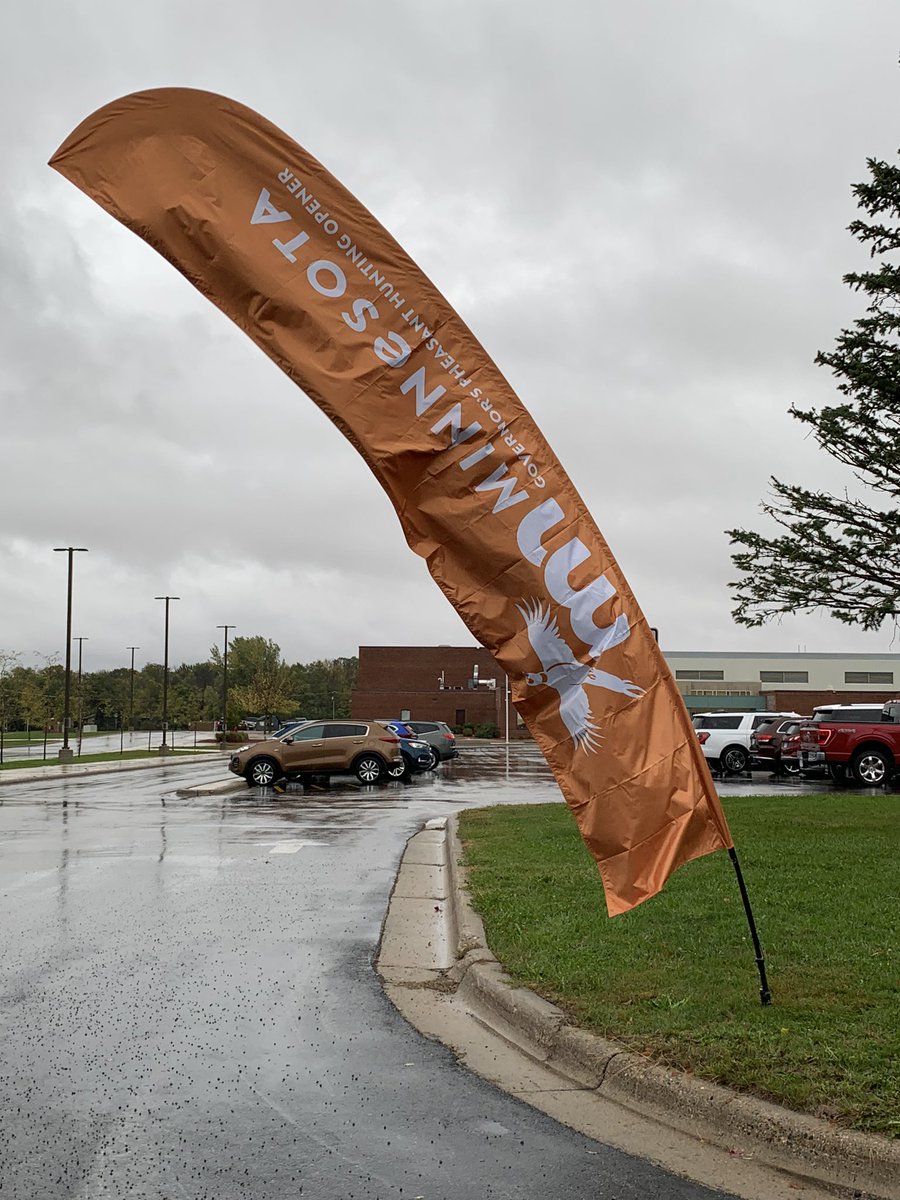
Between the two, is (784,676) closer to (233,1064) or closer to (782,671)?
(782,671)

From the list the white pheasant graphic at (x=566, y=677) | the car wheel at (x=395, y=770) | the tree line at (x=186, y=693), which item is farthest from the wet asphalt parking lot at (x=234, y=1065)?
the tree line at (x=186, y=693)

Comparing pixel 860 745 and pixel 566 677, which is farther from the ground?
pixel 566 677

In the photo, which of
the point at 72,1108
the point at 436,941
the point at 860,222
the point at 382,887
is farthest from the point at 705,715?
the point at 72,1108

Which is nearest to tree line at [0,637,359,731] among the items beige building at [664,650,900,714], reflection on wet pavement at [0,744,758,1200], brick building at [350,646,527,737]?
brick building at [350,646,527,737]

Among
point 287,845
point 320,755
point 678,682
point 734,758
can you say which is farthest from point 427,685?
point 287,845

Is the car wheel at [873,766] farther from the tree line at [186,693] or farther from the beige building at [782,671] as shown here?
the beige building at [782,671]

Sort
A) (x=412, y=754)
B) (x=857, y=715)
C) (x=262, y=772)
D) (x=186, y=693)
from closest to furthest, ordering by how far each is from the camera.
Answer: (x=857, y=715)
(x=262, y=772)
(x=412, y=754)
(x=186, y=693)

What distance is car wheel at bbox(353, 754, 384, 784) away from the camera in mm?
28125

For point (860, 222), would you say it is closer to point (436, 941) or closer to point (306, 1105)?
point (436, 941)

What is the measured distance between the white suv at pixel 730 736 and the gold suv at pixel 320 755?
362 inches

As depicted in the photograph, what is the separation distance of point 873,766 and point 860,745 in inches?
22.3

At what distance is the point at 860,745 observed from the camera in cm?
2520

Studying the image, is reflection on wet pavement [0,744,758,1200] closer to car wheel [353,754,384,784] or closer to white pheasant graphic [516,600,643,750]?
white pheasant graphic [516,600,643,750]

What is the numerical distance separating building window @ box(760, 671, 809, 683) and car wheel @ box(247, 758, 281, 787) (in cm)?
7663
